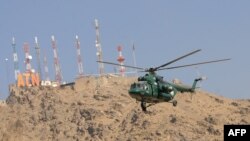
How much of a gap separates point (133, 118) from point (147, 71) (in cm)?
10041

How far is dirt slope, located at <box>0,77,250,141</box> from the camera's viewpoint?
15100cm

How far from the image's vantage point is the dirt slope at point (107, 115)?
Answer: 495 ft

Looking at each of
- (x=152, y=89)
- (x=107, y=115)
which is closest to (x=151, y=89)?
(x=152, y=89)

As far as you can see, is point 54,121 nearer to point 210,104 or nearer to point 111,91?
point 111,91

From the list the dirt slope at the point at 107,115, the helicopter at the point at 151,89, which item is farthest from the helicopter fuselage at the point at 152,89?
the dirt slope at the point at 107,115

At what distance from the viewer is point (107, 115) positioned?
160125 mm

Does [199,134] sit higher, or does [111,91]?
[111,91]

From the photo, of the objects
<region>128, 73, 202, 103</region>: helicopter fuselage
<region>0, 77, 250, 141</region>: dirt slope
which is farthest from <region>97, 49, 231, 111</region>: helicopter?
<region>0, 77, 250, 141</region>: dirt slope

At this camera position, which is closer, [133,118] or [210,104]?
[133,118]

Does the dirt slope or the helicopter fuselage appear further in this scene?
the dirt slope

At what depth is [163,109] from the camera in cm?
15762

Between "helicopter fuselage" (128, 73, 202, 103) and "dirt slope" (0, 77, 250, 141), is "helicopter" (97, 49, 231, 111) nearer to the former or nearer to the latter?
"helicopter fuselage" (128, 73, 202, 103)

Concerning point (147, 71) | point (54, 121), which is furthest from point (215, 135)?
point (147, 71)

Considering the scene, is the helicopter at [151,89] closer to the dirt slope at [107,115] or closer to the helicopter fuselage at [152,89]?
the helicopter fuselage at [152,89]
